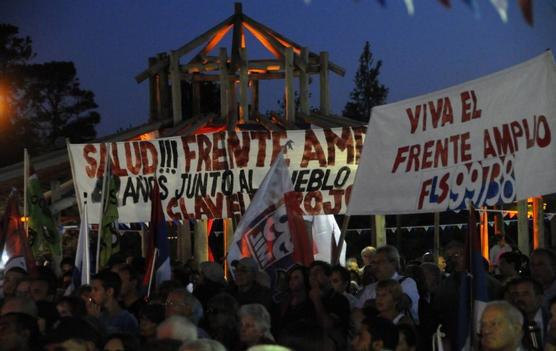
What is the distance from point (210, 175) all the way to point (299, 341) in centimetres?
974

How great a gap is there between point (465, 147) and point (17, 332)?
15.4ft

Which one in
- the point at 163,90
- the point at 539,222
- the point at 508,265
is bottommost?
the point at 508,265

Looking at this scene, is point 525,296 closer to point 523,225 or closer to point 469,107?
point 469,107

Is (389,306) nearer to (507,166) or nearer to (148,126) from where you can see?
(507,166)

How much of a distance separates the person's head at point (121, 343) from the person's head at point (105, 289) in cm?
233

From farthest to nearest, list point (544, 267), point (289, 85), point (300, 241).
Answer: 1. point (289, 85)
2. point (300, 241)
3. point (544, 267)

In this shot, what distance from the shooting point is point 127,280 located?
Answer: 34.8 ft

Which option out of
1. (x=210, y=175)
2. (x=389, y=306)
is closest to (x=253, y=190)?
(x=210, y=175)

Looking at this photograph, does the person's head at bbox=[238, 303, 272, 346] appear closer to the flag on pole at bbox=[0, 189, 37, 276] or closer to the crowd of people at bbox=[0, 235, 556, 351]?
the crowd of people at bbox=[0, 235, 556, 351]

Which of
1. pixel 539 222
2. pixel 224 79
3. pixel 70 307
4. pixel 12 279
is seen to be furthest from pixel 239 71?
pixel 70 307

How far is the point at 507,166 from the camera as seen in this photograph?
32.3ft

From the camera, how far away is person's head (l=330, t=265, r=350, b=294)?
388 inches

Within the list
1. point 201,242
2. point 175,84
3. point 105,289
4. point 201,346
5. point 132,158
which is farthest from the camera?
point 175,84

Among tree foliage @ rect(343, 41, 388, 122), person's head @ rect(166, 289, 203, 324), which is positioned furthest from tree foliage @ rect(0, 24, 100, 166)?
person's head @ rect(166, 289, 203, 324)
